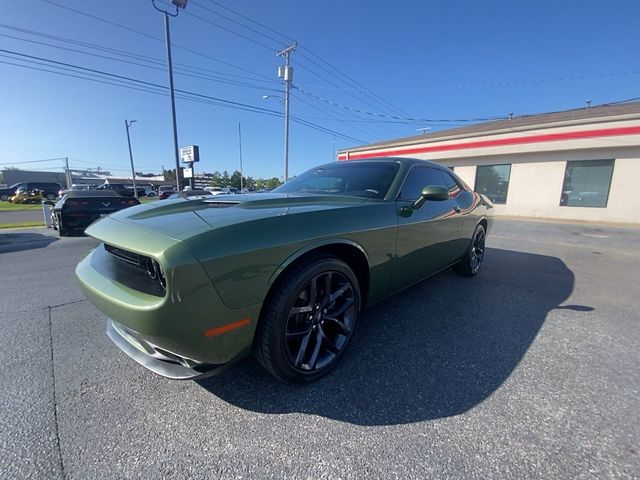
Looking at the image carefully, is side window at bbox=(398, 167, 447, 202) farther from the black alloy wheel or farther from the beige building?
the beige building

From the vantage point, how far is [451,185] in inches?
149

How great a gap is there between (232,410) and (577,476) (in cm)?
172

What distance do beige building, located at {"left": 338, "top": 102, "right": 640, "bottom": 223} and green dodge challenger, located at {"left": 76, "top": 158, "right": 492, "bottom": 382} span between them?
47.0 feet

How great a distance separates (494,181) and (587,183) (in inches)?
144

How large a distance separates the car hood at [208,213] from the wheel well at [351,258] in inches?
10.9

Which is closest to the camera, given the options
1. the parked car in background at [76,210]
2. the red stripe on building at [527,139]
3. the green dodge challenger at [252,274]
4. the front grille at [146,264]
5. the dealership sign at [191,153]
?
the green dodge challenger at [252,274]

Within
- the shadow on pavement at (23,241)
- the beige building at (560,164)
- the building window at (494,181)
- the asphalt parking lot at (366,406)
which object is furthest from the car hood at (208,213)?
the building window at (494,181)

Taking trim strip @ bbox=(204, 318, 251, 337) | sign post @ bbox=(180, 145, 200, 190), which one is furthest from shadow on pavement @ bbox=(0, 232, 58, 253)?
sign post @ bbox=(180, 145, 200, 190)

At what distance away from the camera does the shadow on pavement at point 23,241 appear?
253 inches

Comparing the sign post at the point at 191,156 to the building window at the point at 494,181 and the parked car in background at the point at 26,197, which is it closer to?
the parked car in background at the point at 26,197

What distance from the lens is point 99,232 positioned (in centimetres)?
183

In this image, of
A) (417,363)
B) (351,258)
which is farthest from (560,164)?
(351,258)

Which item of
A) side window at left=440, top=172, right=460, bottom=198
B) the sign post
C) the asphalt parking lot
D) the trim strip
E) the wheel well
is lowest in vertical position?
the asphalt parking lot

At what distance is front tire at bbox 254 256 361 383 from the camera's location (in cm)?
167
